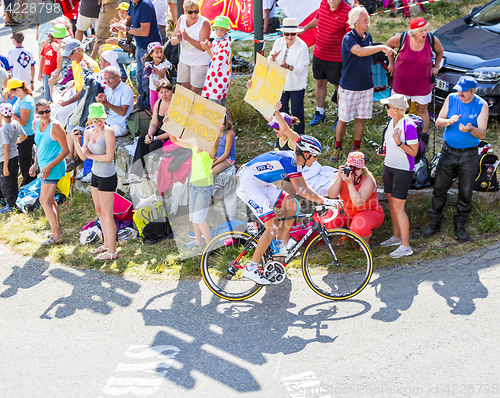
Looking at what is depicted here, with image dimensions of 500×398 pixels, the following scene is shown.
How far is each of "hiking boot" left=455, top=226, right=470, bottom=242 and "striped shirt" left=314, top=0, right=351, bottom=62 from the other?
3.35 meters

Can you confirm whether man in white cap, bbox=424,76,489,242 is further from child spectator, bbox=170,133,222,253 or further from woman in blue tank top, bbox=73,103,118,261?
woman in blue tank top, bbox=73,103,118,261

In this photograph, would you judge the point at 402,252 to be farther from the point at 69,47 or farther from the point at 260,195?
the point at 69,47

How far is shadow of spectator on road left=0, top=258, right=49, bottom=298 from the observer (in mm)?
6355

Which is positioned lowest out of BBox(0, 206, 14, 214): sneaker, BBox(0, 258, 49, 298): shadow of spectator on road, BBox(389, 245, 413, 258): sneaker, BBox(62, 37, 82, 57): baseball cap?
BBox(0, 206, 14, 214): sneaker

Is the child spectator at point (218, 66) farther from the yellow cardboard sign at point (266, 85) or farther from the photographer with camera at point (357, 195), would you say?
the photographer with camera at point (357, 195)

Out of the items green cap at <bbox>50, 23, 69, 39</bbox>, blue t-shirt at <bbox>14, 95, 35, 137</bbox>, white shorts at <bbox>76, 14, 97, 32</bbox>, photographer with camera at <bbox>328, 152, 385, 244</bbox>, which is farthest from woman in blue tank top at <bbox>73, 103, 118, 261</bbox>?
white shorts at <bbox>76, 14, 97, 32</bbox>

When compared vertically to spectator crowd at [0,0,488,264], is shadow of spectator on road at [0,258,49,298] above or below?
below

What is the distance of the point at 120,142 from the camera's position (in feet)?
28.7

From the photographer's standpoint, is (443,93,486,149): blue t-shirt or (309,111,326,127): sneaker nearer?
(443,93,486,149): blue t-shirt

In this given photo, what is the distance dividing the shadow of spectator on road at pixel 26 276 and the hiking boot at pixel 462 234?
540 cm

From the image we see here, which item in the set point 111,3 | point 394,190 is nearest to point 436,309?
point 394,190

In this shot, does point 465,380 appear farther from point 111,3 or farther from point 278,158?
point 111,3

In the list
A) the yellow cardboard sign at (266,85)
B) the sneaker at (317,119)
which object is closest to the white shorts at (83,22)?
the sneaker at (317,119)

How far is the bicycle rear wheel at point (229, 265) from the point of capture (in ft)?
19.0
